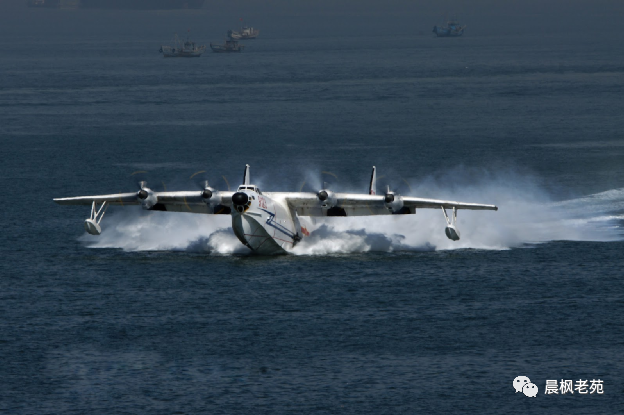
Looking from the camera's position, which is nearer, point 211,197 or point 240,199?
point 240,199

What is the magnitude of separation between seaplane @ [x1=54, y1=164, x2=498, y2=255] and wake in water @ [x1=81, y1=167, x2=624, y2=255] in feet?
11.0

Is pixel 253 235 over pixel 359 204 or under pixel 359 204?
under

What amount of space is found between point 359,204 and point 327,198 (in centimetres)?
417

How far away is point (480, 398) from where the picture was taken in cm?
5025

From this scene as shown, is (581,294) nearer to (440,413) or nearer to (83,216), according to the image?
(440,413)

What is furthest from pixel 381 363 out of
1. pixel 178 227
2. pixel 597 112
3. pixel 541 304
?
pixel 597 112

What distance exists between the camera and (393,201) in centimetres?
7488

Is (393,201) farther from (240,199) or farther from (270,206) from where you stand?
(240,199)

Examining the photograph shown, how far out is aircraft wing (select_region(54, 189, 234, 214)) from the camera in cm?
7506

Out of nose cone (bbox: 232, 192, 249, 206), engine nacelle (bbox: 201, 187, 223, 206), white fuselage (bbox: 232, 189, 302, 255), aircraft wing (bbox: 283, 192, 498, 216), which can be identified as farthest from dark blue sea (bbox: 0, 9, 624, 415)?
nose cone (bbox: 232, 192, 249, 206)

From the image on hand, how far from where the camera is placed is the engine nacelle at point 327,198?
246 ft

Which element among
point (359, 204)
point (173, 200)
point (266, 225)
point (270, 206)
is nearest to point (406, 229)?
point (359, 204)

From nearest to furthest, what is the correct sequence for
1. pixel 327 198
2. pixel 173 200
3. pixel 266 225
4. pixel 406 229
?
pixel 266 225, pixel 327 198, pixel 173 200, pixel 406 229

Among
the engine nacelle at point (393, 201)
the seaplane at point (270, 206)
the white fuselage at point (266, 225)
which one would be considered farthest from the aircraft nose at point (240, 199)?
the engine nacelle at point (393, 201)
